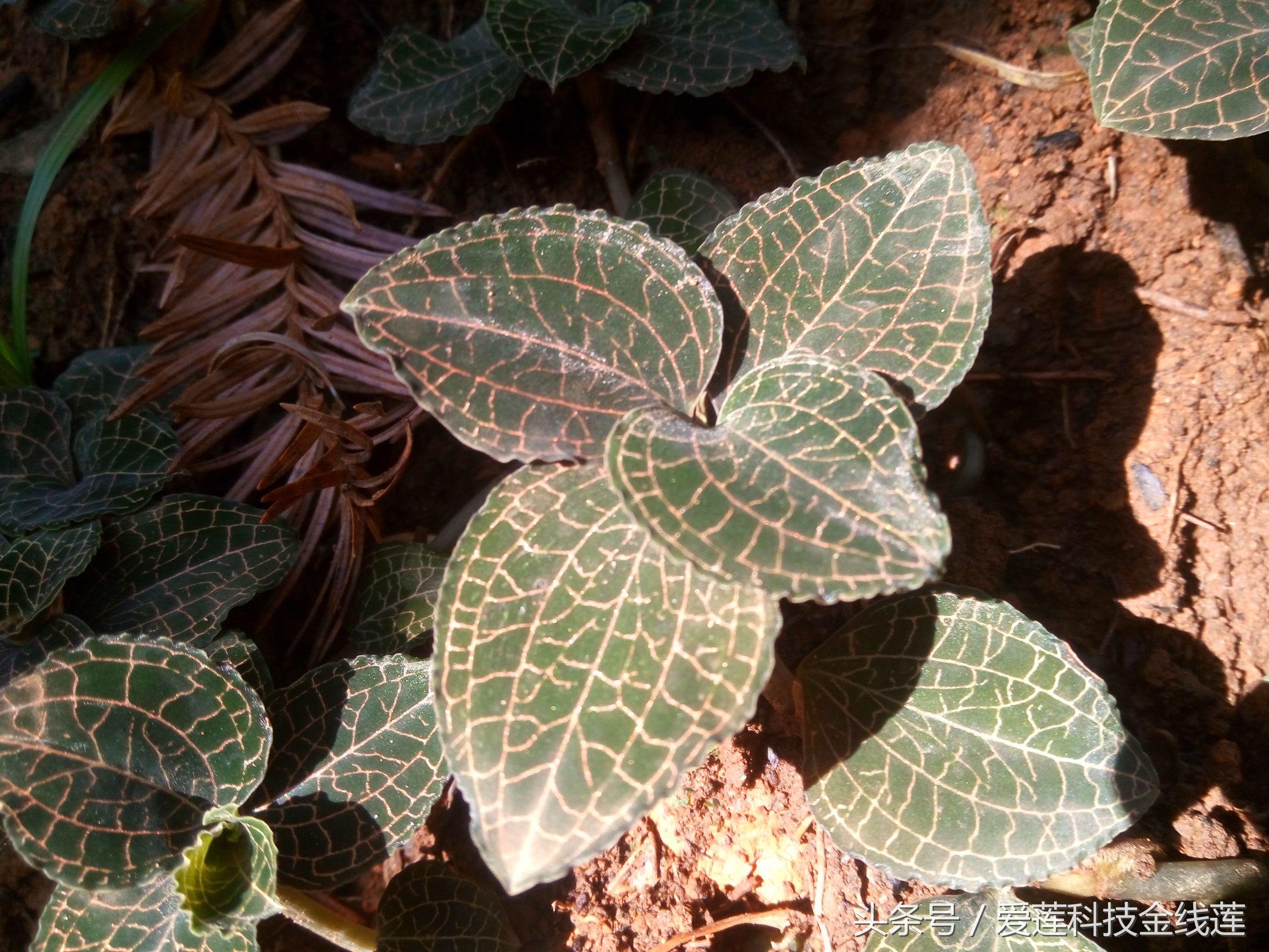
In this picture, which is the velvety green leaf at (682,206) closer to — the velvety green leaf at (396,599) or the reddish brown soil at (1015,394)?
the reddish brown soil at (1015,394)

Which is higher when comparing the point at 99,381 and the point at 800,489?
the point at 800,489

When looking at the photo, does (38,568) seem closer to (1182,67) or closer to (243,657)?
(243,657)

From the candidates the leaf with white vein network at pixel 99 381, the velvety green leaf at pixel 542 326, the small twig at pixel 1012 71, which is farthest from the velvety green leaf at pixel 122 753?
the small twig at pixel 1012 71

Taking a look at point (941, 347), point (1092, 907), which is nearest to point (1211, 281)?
point (941, 347)

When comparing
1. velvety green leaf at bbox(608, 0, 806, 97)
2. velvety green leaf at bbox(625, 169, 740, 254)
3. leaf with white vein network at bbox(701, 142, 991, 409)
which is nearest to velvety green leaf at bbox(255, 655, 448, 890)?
leaf with white vein network at bbox(701, 142, 991, 409)

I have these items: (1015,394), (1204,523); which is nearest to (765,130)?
(1015,394)

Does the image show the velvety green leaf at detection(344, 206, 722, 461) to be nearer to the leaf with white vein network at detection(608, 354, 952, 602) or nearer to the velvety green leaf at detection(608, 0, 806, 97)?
the leaf with white vein network at detection(608, 354, 952, 602)
